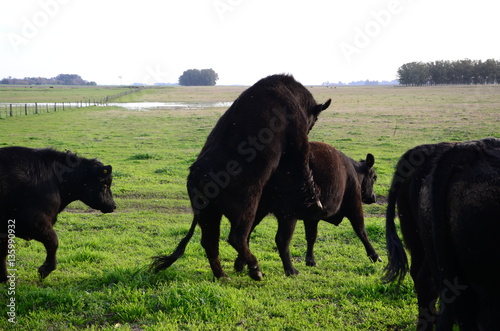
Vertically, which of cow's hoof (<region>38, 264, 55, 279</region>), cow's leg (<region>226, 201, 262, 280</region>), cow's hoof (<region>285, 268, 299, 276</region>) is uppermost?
cow's leg (<region>226, 201, 262, 280</region>)

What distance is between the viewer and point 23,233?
546 centimetres

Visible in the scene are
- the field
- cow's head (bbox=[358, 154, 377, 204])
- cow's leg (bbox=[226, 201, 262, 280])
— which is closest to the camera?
the field

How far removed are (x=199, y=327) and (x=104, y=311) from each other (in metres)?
1.10

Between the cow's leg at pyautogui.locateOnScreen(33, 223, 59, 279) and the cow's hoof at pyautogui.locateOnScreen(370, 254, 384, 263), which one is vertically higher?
the cow's leg at pyautogui.locateOnScreen(33, 223, 59, 279)

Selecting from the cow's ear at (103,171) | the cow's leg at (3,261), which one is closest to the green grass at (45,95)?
the cow's ear at (103,171)

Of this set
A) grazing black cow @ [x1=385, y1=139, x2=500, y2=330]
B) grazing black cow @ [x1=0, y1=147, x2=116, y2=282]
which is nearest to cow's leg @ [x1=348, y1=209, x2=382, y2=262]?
grazing black cow @ [x1=385, y1=139, x2=500, y2=330]

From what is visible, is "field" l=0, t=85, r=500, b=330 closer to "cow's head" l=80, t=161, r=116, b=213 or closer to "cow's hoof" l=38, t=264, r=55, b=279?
"cow's hoof" l=38, t=264, r=55, b=279

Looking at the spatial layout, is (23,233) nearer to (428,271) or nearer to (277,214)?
(277,214)

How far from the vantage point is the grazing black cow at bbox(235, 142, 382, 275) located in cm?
607

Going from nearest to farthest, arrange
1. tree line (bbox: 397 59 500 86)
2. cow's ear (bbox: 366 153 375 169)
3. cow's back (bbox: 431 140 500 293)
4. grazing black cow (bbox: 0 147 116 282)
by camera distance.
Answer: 1. cow's back (bbox: 431 140 500 293)
2. grazing black cow (bbox: 0 147 116 282)
3. cow's ear (bbox: 366 153 375 169)
4. tree line (bbox: 397 59 500 86)

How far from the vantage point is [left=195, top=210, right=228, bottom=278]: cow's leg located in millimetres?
5480

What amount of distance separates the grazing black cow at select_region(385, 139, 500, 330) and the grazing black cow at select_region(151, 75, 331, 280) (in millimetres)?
2165

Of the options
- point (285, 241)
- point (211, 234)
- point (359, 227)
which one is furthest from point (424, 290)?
point (359, 227)

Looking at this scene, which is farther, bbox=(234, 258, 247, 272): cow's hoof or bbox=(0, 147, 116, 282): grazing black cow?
bbox=(234, 258, 247, 272): cow's hoof
